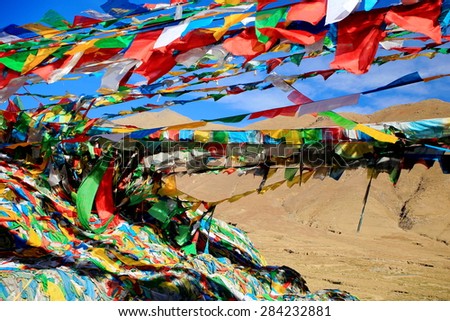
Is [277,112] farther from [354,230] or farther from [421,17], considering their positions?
[354,230]

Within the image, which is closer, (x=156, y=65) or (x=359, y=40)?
(x=359, y=40)

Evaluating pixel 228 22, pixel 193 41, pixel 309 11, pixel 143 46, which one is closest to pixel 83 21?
pixel 143 46

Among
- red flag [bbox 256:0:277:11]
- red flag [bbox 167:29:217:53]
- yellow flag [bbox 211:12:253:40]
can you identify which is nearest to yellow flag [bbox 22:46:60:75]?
red flag [bbox 167:29:217:53]

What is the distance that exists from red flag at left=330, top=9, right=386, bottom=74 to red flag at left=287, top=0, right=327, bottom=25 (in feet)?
0.41

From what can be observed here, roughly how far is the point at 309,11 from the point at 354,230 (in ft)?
37.7

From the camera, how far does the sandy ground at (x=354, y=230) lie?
23.8ft

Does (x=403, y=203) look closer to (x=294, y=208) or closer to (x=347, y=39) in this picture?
(x=294, y=208)

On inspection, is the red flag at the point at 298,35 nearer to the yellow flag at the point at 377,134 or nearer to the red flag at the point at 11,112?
the yellow flag at the point at 377,134

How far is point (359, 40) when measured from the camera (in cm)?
222

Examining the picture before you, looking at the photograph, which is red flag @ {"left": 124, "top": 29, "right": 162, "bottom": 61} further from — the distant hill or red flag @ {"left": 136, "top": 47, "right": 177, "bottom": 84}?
the distant hill

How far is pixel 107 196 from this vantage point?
3184mm

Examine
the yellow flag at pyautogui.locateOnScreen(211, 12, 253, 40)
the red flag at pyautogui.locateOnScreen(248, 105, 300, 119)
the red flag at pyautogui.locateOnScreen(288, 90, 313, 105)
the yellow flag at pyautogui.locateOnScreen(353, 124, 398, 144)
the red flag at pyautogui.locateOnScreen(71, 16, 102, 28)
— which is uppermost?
the red flag at pyautogui.locateOnScreen(71, 16, 102, 28)

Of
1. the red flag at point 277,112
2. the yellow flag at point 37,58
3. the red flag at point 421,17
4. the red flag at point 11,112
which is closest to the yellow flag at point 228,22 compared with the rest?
the red flag at point 277,112

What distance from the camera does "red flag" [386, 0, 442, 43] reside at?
2.08m
